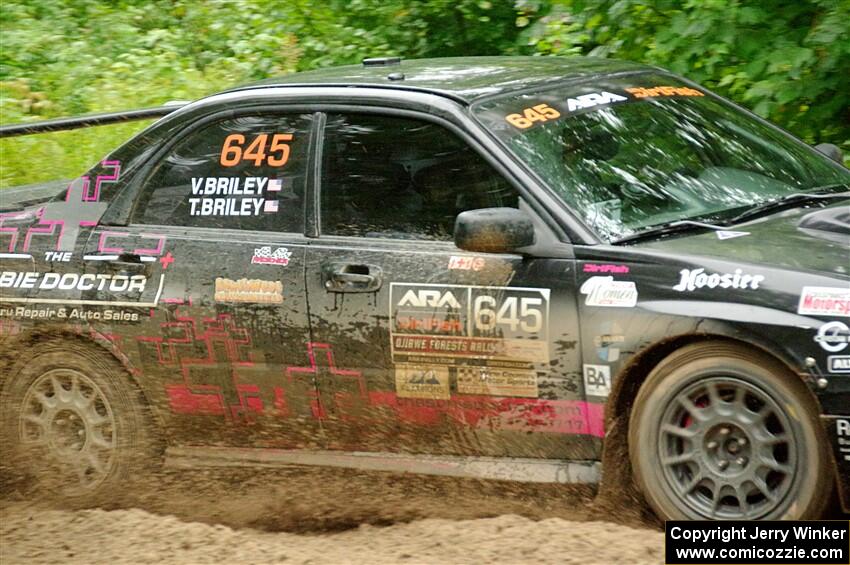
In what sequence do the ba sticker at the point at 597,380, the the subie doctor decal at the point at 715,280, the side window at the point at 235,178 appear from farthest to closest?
the side window at the point at 235,178, the ba sticker at the point at 597,380, the the subie doctor decal at the point at 715,280

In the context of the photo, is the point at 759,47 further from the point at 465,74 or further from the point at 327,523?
the point at 327,523

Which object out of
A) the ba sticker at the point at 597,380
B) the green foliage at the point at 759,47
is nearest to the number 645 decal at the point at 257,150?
the ba sticker at the point at 597,380

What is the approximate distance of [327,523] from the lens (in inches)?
205

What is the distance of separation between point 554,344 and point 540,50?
5.19 meters

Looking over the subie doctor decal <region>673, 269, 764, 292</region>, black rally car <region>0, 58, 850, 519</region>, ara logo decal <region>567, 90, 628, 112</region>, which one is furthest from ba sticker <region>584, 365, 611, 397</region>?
ara logo decal <region>567, 90, 628, 112</region>

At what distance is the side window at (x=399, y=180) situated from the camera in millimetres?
5047

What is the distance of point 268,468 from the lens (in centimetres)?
546

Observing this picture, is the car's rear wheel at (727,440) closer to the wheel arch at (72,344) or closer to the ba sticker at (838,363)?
the ba sticker at (838,363)

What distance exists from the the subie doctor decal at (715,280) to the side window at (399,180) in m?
0.73

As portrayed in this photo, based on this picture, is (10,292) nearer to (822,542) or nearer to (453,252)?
(453,252)

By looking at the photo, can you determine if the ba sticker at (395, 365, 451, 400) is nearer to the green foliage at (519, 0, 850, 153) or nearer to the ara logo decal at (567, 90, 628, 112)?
the ara logo decal at (567, 90, 628, 112)

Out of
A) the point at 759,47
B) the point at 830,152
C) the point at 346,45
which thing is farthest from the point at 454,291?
the point at 346,45

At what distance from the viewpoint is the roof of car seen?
5.34m

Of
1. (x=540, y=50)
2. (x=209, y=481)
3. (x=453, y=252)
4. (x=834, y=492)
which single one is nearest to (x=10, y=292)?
(x=209, y=481)
